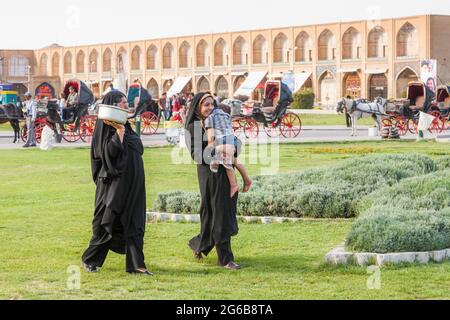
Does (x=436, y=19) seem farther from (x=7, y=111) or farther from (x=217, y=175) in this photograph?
(x=217, y=175)

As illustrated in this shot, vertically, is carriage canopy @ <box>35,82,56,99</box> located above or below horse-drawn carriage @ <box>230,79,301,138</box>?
above

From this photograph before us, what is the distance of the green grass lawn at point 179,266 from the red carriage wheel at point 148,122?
48.6 feet

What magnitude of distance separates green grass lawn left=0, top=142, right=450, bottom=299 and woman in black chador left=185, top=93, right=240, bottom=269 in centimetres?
20

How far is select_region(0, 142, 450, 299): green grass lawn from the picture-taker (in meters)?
6.14

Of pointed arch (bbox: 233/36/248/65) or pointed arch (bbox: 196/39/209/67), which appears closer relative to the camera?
pointed arch (bbox: 233/36/248/65)

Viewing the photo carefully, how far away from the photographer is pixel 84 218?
972 cm

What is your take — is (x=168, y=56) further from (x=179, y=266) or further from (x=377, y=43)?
(x=179, y=266)

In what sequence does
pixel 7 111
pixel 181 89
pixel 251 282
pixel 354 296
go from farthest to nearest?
pixel 181 89 < pixel 7 111 < pixel 251 282 < pixel 354 296

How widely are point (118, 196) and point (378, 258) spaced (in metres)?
1.95

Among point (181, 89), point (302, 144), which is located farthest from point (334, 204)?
point (181, 89)

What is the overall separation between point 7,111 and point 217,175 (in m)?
17.9

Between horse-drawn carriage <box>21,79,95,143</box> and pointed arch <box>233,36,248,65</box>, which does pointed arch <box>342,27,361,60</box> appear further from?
horse-drawn carriage <box>21,79,95,143</box>

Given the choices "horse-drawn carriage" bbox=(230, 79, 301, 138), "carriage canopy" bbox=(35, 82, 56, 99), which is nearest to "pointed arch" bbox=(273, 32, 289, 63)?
"carriage canopy" bbox=(35, 82, 56, 99)

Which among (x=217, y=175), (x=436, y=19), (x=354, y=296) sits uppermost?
(x=436, y=19)
